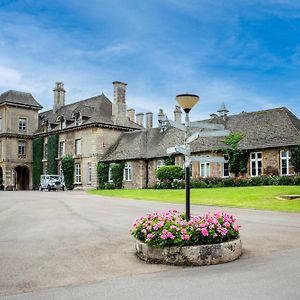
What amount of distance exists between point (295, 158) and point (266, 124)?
560 centimetres

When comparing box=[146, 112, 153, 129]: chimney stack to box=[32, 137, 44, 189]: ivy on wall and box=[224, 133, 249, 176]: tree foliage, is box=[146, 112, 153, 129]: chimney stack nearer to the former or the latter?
box=[32, 137, 44, 189]: ivy on wall

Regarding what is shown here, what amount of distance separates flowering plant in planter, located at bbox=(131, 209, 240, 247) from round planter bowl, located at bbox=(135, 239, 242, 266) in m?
0.12

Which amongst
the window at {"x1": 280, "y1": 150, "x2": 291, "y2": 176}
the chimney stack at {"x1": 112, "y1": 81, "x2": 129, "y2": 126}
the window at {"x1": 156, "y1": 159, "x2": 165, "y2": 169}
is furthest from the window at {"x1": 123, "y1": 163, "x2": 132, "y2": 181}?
the window at {"x1": 280, "y1": 150, "x2": 291, "y2": 176}

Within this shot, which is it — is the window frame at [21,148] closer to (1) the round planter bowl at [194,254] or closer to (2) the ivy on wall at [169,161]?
(2) the ivy on wall at [169,161]

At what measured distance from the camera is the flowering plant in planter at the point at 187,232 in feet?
27.3

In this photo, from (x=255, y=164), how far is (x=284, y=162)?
2.70 metres

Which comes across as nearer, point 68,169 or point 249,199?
point 249,199

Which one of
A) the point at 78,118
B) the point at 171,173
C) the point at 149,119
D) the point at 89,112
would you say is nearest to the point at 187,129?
the point at 171,173

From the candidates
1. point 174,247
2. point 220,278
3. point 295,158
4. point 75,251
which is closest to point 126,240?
point 75,251

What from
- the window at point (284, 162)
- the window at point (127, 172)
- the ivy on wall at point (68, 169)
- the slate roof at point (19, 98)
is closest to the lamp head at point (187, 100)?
the window at point (284, 162)

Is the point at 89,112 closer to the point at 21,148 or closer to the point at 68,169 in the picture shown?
the point at 68,169

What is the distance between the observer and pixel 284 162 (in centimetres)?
3409

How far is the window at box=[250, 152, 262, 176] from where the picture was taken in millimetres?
35750

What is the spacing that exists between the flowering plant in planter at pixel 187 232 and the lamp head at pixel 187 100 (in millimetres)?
2611
